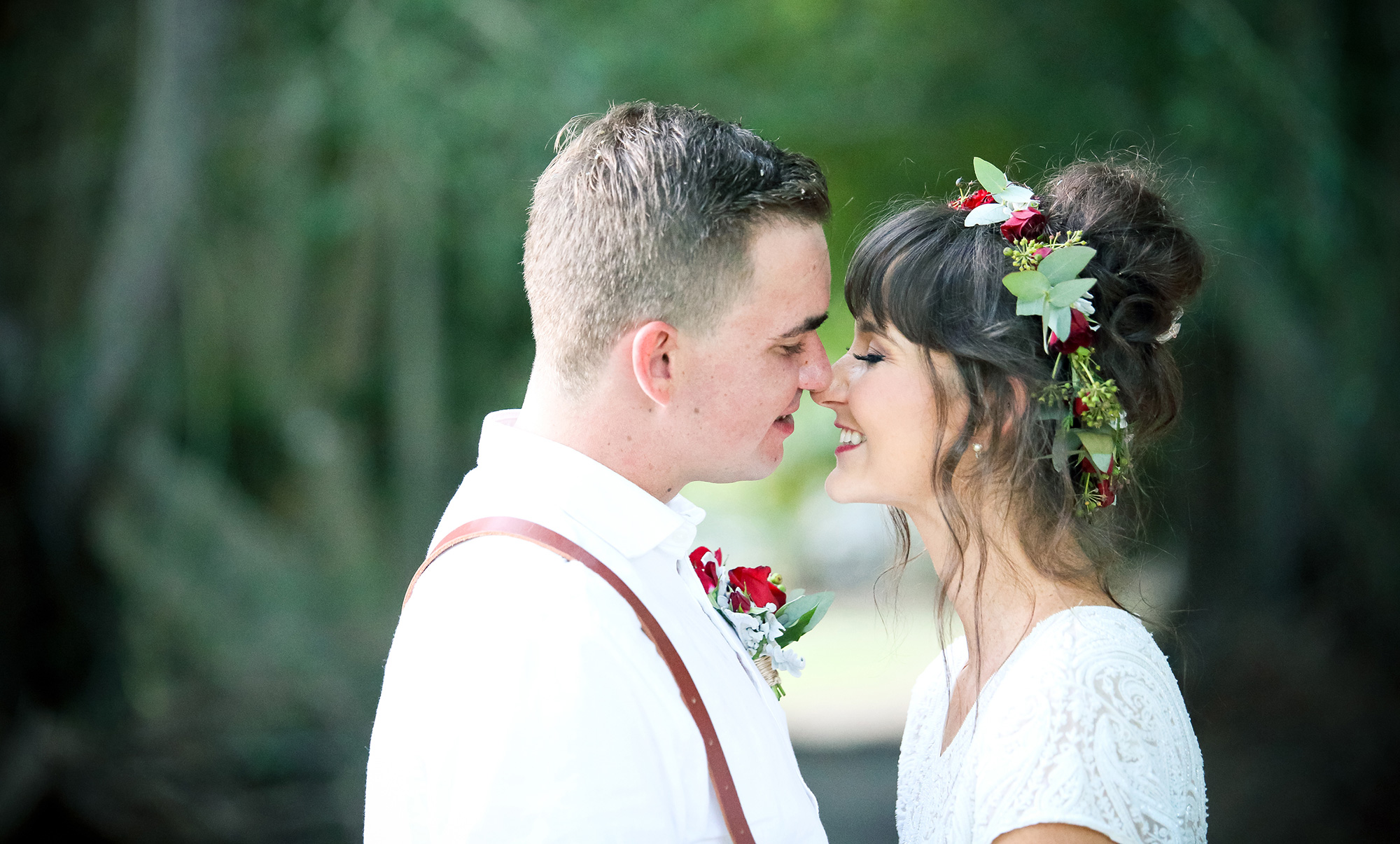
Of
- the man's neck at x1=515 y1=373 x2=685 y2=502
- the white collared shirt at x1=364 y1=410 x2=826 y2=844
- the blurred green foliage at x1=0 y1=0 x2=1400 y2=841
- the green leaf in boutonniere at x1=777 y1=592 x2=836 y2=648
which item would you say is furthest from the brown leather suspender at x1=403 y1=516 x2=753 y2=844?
the blurred green foliage at x1=0 y1=0 x2=1400 y2=841

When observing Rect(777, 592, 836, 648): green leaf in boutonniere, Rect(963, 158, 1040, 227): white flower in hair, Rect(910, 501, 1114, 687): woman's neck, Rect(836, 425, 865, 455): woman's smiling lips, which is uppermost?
Rect(963, 158, 1040, 227): white flower in hair

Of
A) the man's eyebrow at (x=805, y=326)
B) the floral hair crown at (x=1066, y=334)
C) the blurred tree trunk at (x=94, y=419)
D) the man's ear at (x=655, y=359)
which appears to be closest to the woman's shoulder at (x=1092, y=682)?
the floral hair crown at (x=1066, y=334)

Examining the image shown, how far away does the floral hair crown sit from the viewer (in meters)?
1.95

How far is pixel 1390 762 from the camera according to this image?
18.0ft

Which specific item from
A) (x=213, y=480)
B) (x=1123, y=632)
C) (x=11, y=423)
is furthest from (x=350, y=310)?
(x=1123, y=632)

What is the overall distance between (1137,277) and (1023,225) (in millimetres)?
228

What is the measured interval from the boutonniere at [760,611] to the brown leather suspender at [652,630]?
1.67 feet

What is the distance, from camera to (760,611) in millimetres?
2213

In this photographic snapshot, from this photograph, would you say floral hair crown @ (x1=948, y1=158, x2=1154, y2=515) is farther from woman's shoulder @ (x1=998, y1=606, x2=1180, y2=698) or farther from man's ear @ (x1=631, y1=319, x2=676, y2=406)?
man's ear @ (x1=631, y1=319, x2=676, y2=406)

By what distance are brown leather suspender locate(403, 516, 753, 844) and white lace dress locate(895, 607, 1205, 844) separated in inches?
19.8

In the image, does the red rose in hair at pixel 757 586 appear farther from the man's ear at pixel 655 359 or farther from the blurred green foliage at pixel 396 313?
the blurred green foliage at pixel 396 313

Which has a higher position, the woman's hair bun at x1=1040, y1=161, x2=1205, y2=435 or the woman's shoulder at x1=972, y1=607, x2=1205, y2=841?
the woman's hair bun at x1=1040, y1=161, x2=1205, y2=435

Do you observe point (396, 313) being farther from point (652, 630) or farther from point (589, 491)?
point (652, 630)

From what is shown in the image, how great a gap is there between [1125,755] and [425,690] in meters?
1.10
